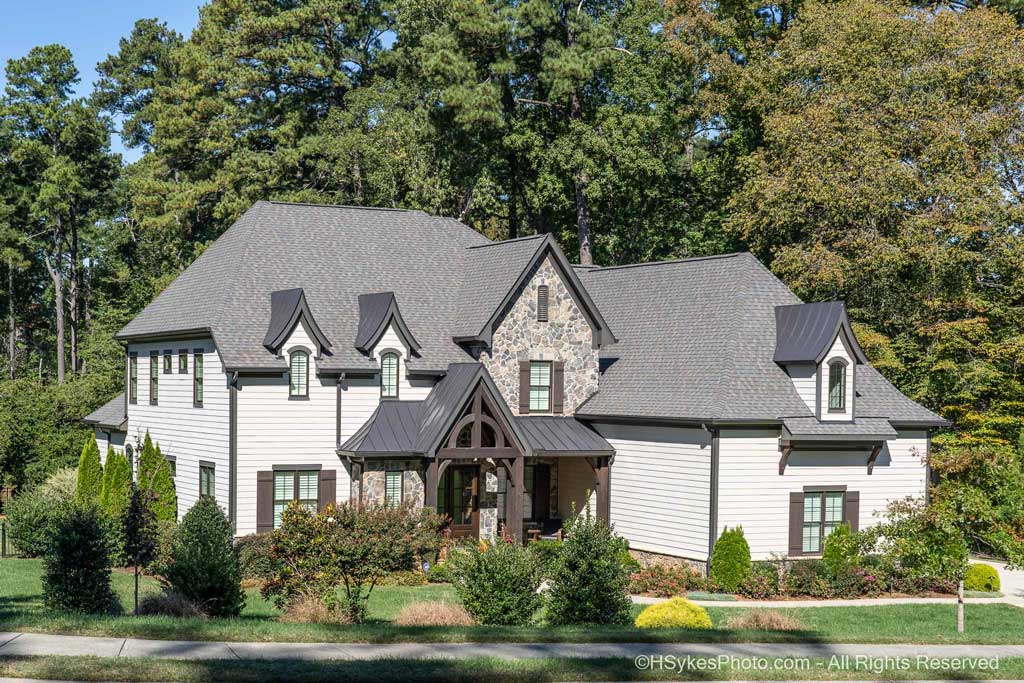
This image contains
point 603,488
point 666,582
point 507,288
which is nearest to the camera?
point 666,582

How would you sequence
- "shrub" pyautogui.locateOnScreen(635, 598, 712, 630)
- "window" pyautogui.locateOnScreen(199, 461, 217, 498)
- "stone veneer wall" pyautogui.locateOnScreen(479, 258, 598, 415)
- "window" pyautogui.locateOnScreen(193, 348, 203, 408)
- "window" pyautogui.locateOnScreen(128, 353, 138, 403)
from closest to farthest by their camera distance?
1. "shrub" pyautogui.locateOnScreen(635, 598, 712, 630)
2. "window" pyautogui.locateOnScreen(199, 461, 217, 498)
3. "window" pyautogui.locateOnScreen(193, 348, 203, 408)
4. "stone veneer wall" pyautogui.locateOnScreen(479, 258, 598, 415)
5. "window" pyautogui.locateOnScreen(128, 353, 138, 403)

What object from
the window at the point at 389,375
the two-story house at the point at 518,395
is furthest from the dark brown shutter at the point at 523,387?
the window at the point at 389,375

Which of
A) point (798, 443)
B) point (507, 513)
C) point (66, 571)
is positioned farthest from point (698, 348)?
point (66, 571)

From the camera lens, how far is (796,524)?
1179 inches

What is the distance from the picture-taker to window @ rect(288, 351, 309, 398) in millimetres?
32219

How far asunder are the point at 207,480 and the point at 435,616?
15132 millimetres

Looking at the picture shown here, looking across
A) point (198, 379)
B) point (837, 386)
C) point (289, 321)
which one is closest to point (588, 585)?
point (837, 386)

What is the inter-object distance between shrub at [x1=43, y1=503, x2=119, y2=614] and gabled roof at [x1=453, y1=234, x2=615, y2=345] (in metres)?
15.4

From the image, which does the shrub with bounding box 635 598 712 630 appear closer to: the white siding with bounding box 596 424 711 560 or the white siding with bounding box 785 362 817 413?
the white siding with bounding box 596 424 711 560

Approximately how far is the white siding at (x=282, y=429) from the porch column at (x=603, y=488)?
23.1 ft

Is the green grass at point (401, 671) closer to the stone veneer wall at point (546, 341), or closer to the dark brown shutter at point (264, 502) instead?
the dark brown shutter at point (264, 502)

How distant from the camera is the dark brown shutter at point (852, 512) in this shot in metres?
30.7

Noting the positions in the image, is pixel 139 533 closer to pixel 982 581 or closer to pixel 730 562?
A: pixel 730 562

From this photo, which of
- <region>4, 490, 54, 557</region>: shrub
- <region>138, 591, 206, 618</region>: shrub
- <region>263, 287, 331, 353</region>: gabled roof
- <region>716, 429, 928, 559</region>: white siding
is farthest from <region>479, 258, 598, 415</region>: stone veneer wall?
<region>138, 591, 206, 618</region>: shrub
